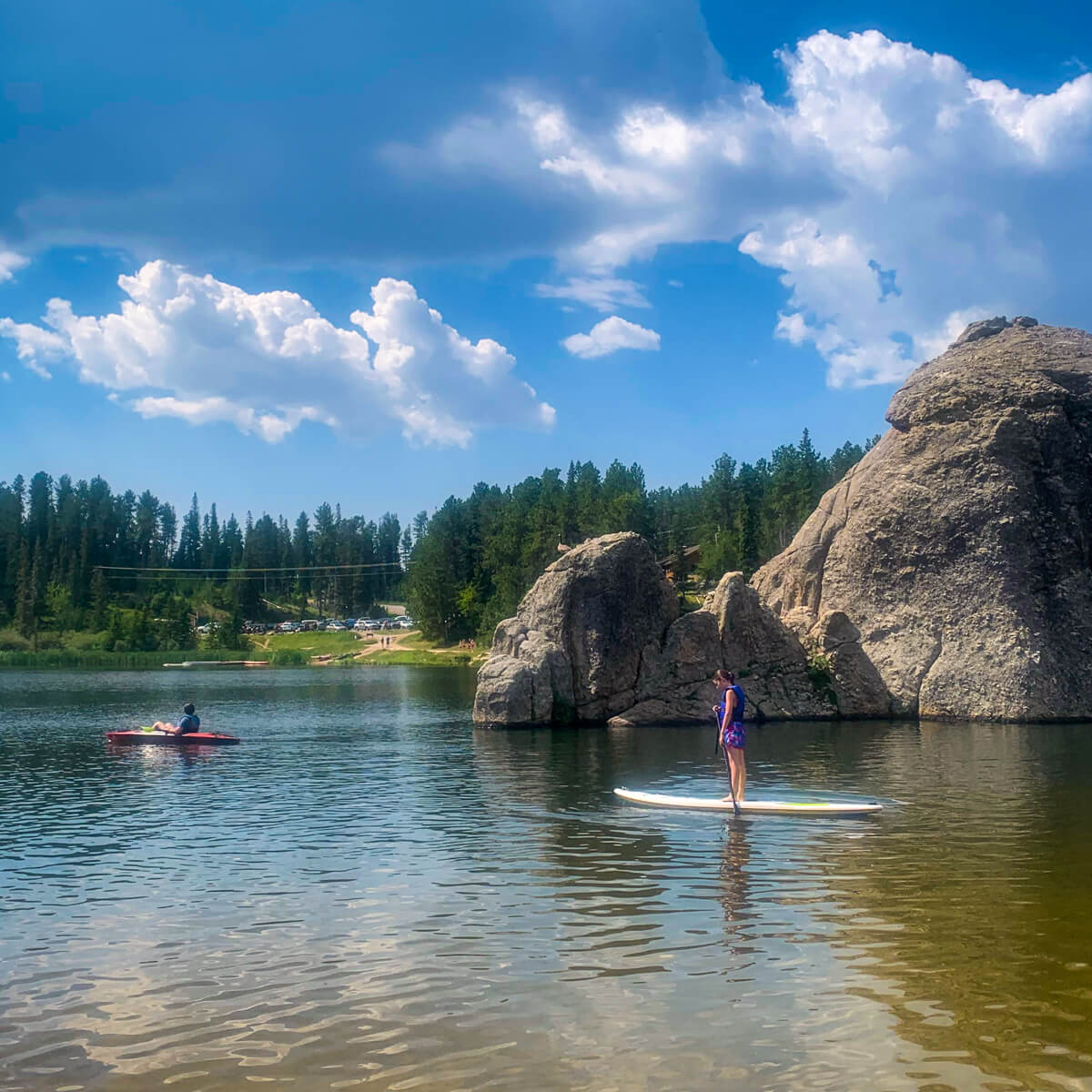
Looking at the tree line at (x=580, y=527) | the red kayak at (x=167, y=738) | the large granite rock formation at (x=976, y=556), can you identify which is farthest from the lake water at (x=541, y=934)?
the tree line at (x=580, y=527)

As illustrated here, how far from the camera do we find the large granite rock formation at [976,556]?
47844 millimetres

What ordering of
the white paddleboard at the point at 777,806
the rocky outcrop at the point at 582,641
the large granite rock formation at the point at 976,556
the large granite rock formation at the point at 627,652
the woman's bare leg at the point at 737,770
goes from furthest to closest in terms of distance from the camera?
the large granite rock formation at the point at 976,556
the large granite rock formation at the point at 627,652
the rocky outcrop at the point at 582,641
the woman's bare leg at the point at 737,770
the white paddleboard at the point at 777,806

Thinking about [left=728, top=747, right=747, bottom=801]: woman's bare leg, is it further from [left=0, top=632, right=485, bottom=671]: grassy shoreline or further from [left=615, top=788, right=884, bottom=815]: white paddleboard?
[left=0, top=632, right=485, bottom=671]: grassy shoreline

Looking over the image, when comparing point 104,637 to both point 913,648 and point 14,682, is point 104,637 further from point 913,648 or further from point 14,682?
point 913,648

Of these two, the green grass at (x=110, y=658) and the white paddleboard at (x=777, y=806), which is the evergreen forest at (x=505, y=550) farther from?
the white paddleboard at (x=777, y=806)

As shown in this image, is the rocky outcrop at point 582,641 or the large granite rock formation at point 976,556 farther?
the large granite rock formation at point 976,556

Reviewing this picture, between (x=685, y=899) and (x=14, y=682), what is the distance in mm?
85466

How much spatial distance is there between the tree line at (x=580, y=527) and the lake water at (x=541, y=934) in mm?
84700

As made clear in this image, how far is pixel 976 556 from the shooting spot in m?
49.2

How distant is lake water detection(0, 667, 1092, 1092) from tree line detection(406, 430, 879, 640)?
8470 cm

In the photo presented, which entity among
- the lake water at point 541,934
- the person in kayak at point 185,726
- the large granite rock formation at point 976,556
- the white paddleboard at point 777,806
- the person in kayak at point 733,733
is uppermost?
the large granite rock formation at point 976,556

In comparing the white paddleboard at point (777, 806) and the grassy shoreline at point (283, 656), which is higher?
the grassy shoreline at point (283, 656)

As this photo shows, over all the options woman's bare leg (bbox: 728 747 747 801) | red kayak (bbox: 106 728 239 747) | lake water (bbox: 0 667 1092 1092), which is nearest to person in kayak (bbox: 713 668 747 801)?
woman's bare leg (bbox: 728 747 747 801)

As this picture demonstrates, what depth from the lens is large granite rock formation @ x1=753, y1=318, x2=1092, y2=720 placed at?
157 ft
